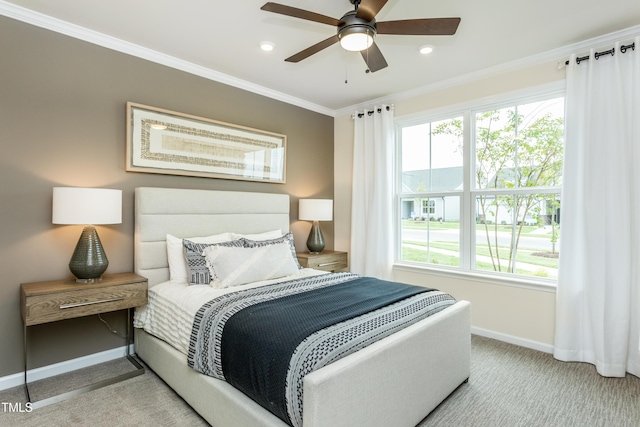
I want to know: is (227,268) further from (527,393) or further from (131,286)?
(527,393)

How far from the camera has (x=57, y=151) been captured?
8.45ft

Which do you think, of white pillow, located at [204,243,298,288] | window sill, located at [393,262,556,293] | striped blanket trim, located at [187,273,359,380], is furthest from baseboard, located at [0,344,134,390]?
window sill, located at [393,262,556,293]

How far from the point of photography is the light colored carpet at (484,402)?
6.65ft

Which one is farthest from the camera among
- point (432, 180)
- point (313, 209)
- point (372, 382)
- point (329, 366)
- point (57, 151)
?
point (313, 209)

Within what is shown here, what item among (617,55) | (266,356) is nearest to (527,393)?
(266,356)

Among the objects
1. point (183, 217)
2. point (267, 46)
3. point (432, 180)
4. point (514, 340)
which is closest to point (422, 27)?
point (267, 46)

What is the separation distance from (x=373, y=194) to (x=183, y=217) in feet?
7.37

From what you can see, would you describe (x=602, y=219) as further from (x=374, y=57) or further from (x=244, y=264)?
(x=244, y=264)

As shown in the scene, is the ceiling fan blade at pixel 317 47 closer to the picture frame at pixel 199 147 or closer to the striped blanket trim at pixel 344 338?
the picture frame at pixel 199 147

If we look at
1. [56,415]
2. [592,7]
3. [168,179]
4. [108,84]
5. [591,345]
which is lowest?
[56,415]

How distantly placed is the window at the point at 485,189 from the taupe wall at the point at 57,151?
265 cm

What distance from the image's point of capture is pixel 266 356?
1.58 metres

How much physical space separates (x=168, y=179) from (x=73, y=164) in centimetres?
73

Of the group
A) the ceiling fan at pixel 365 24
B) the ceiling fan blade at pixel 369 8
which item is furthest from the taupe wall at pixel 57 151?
the ceiling fan blade at pixel 369 8
